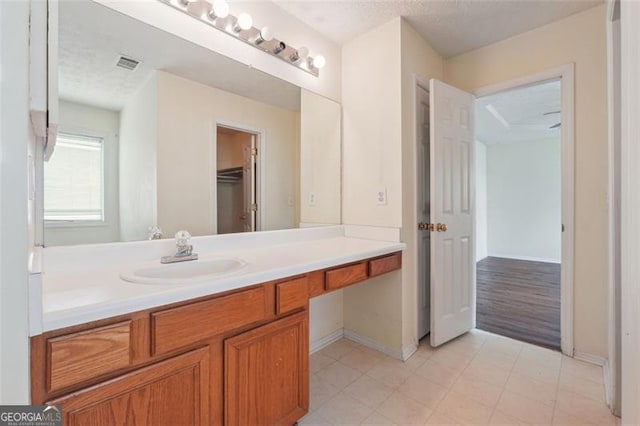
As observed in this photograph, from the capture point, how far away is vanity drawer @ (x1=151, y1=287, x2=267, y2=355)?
888 mm

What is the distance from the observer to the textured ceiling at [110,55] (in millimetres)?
1174

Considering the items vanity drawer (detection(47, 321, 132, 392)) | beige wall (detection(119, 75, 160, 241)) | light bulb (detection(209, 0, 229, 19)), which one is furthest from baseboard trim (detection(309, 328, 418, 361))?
light bulb (detection(209, 0, 229, 19))

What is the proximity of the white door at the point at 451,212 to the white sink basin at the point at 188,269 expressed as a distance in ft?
4.81

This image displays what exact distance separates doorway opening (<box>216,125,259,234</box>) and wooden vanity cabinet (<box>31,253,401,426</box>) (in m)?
0.60

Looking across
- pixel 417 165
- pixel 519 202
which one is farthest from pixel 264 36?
pixel 519 202

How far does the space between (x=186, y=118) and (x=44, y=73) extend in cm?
87

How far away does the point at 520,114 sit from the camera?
3857mm

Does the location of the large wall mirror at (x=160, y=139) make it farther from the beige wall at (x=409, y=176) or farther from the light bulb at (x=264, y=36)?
the beige wall at (x=409, y=176)

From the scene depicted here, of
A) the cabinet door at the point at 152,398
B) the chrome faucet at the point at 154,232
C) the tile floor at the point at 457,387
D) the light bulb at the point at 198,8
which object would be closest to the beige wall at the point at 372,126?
the tile floor at the point at 457,387

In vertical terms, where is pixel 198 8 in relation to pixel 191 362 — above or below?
above

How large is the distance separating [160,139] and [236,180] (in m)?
0.44

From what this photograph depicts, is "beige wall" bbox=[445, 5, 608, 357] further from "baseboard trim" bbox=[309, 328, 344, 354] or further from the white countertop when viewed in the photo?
"baseboard trim" bbox=[309, 328, 344, 354]

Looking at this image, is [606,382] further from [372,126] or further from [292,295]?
[372,126]

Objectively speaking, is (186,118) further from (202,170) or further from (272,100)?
(272,100)
